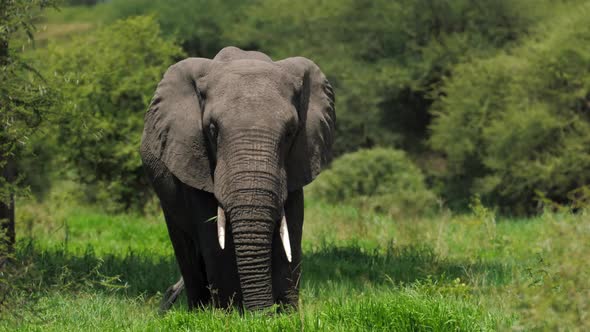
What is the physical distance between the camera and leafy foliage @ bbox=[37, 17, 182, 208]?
60.4ft

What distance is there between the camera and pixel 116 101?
748 inches

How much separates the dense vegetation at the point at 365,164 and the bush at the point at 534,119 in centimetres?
7

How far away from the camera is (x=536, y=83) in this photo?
25438 millimetres

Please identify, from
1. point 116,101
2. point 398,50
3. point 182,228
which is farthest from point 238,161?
point 398,50

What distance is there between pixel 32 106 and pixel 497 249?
6702mm

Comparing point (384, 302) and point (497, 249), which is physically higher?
point (384, 302)

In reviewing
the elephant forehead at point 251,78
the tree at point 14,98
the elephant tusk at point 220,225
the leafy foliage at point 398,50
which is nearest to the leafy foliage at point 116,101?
the tree at point 14,98

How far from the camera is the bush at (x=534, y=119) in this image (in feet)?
79.6

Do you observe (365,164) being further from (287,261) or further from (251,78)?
(251,78)

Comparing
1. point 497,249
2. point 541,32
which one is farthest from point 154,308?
point 541,32

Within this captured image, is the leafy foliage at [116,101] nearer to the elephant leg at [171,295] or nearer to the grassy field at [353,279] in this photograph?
the grassy field at [353,279]

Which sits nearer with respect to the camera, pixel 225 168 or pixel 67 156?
pixel 225 168

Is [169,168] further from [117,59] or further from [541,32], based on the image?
[541,32]

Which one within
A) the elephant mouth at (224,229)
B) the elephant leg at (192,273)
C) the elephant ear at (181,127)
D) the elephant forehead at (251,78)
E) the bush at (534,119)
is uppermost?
the elephant forehead at (251,78)
